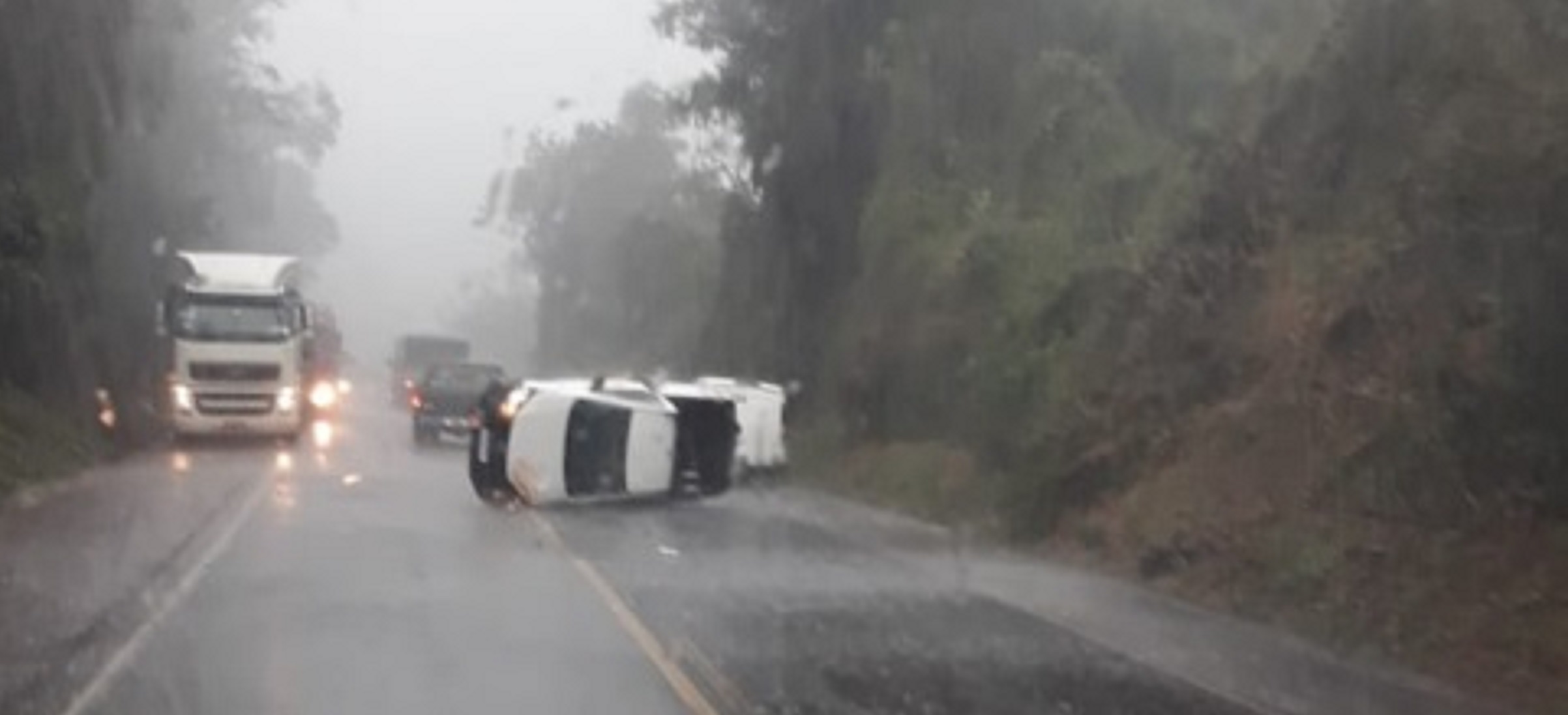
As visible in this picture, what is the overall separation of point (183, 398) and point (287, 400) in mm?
1881

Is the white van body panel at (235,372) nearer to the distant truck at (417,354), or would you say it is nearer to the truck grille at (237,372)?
the truck grille at (237,372)

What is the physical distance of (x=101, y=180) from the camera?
4453 cm

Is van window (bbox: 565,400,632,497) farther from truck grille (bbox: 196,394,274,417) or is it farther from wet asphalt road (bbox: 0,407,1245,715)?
truck grille (bbox: 196,394,274,417)

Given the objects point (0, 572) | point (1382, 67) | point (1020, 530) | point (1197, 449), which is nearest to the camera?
point (0, 572)

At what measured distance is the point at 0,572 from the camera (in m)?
20.0

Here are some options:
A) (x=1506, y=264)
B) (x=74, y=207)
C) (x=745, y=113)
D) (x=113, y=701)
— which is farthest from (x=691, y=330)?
(x=113, y=701)

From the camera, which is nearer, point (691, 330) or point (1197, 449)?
point (1197, 449)

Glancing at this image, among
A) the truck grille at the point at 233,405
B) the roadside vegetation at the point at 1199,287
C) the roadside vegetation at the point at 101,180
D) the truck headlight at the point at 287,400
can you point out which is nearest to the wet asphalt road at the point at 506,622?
the roadside vegetation at the point at 1199,287

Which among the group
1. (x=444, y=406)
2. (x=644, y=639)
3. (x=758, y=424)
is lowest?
(x=444, y=406)

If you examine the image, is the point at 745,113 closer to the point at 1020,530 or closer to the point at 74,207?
the point at 74,207

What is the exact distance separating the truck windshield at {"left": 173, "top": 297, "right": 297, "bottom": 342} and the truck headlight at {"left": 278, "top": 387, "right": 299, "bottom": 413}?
0.97 m

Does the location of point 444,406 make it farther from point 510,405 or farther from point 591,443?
point 591,443

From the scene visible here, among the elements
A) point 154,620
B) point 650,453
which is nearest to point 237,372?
point 650,453

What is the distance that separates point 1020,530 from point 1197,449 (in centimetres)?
343
